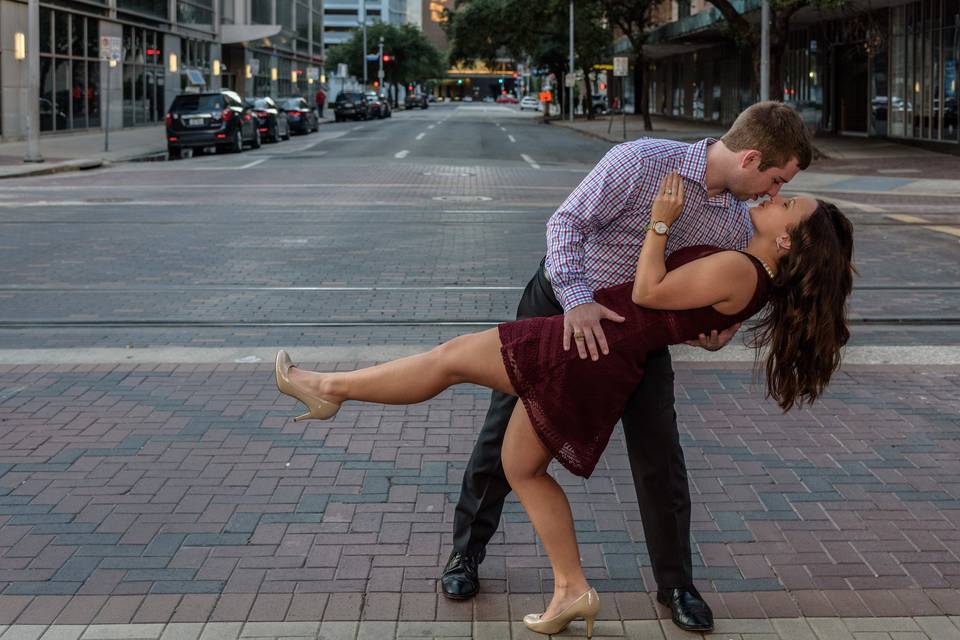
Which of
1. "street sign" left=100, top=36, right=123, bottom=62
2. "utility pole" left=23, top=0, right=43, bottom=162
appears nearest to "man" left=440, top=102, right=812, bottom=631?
"utility pole" left=23, top=0, right=43, bottom=162

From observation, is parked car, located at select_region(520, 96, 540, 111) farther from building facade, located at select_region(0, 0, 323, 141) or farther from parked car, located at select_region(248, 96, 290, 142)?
parked car, located at select_region(248, 96, 290, 142)

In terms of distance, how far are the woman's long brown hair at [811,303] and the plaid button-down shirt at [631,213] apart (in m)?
0.24

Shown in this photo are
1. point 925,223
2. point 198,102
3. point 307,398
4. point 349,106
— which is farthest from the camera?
point 349,106

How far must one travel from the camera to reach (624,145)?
12.6 ft

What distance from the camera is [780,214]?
3.64 meters

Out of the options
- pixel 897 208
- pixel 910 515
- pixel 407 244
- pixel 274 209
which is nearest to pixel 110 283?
pixel 407 244

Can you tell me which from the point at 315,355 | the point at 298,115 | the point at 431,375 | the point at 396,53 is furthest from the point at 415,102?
the point at 431,375

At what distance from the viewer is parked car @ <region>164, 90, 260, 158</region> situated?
3247 cm

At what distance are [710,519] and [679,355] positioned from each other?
3.17 m

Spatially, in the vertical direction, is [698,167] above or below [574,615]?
above

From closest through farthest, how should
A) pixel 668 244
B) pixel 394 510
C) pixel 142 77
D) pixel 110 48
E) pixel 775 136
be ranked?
1. pixel 775 136
2. pixel 668 244
3. pixel 394 510
4. pixel 110 48
5. pixel 142 77

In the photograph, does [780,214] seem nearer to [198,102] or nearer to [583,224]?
[583,224]

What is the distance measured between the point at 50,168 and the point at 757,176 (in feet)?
82.3

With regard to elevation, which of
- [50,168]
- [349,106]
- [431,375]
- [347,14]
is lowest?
[431,375]
